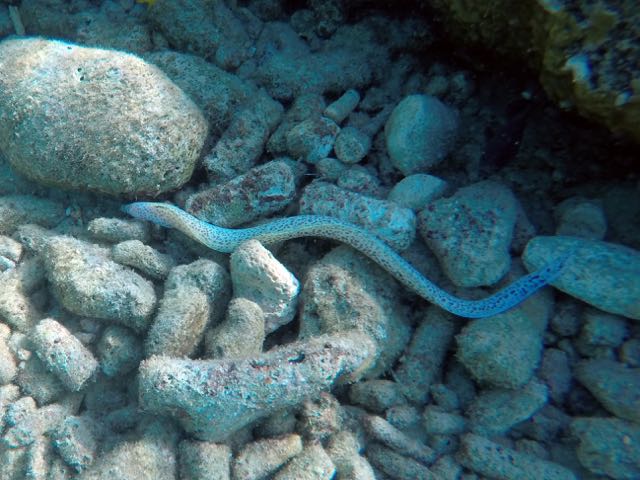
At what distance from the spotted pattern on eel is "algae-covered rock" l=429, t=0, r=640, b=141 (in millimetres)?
1288

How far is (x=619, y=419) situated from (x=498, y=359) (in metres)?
1.01

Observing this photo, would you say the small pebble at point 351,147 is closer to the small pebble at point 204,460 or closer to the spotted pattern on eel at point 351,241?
the spotted pattern on eel at point 351,241

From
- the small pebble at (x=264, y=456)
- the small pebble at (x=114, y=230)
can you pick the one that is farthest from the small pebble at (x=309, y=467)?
the small pebble at (x=114, y=230)

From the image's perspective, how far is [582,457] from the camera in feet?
10.6

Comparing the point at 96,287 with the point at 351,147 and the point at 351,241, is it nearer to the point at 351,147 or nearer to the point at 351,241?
the point at 351,241

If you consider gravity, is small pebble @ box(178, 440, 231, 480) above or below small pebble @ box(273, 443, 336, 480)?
below

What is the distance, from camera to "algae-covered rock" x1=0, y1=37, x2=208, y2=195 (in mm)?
3961

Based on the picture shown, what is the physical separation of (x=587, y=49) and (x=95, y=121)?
4.11 m

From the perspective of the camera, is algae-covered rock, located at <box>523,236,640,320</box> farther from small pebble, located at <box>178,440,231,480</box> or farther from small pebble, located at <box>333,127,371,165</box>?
small pebble, located at <box>178,440,231,480</box>

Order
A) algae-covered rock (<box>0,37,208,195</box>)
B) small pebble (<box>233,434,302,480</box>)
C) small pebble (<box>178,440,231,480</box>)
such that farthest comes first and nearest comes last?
algae-covered rock (<box>0,37,208,195</box>), small pebble (<box>233,434,302,480</box>), small pebble (<box>178,440,231,480</box>)

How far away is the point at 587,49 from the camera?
284 centimetres

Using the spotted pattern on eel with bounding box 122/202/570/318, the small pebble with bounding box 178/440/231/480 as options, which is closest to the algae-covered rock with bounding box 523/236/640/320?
the spotted pattern on eel with bounding box 122/202/570/318

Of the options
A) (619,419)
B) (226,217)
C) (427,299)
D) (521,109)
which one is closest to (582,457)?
(619,419)

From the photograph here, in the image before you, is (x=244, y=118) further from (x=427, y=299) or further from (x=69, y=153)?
(x=427, y=299)
